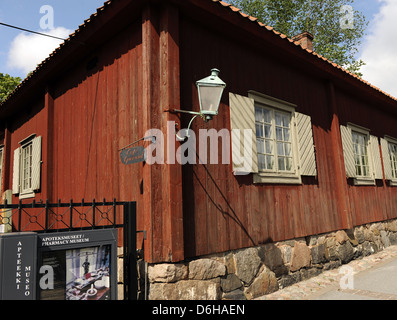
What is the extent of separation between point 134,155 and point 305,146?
3.61 meters

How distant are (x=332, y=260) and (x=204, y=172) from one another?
143 inches

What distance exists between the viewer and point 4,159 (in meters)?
9.13

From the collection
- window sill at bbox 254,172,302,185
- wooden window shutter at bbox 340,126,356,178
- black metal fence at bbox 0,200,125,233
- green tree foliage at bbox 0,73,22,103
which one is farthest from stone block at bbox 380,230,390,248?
green tree foliage at bbox 0,73,22,103

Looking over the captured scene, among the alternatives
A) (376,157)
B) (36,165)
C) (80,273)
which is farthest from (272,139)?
(36,165)

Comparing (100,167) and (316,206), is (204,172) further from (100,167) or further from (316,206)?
(316,206)

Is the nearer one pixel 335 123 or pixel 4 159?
pixel 335 123

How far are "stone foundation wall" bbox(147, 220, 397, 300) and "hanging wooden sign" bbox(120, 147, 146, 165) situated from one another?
4.04 ft

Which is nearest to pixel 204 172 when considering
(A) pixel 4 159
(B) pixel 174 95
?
(B) pixel 174 95

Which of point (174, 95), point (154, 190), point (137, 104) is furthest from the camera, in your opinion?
point (137, 104)

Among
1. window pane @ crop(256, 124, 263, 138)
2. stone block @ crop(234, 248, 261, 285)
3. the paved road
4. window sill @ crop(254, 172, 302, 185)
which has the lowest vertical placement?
the paved road

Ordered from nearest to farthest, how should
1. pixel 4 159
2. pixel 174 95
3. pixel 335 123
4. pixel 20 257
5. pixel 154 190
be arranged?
pixel 20 257 < pixel 154 190 < pixel 174 95 < pixel 335 123 < pixel 4 159

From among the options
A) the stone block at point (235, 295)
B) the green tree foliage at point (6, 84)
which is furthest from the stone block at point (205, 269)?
the green tree foliage at point (6, 84)

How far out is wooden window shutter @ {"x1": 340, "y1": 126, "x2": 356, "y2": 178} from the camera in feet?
24.0

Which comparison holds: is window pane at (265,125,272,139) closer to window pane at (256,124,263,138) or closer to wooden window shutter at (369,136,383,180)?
window pane at (256,124,263,138)
